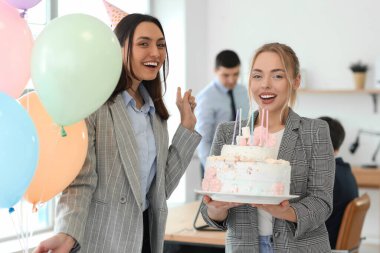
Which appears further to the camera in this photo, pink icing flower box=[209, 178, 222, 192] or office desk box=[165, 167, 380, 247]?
office desk box=[165, 167, 380, 247]

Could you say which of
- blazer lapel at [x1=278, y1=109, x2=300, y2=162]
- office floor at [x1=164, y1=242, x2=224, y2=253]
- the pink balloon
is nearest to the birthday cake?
blazer lapel at [x1=278, y1=109, x2=300, y2=162]

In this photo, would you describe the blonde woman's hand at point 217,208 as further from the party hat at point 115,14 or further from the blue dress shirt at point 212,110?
the blue dress shirt at point 212,110

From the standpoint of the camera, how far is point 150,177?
2229mm

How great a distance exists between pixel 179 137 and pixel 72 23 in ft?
2.15

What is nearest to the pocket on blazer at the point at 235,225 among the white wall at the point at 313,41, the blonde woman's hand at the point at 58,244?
the blonde woman's hand at the point at 58,244

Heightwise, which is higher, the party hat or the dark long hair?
the party hat

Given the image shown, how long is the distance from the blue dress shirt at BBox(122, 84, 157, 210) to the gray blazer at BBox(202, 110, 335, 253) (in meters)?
0.21

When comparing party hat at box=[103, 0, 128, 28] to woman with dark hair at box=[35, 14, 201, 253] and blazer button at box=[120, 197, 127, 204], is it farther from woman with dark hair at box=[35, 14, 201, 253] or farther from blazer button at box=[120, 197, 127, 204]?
blazer button at box=[120, 197, 127, 204]

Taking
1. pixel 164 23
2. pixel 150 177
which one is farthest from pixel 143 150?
pixel 164 23

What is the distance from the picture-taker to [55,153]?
79.7 inches

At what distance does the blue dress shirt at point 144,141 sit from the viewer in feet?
7.18

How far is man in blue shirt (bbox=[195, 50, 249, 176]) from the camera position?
17.9 ft

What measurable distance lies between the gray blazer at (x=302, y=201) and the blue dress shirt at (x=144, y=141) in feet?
0.68

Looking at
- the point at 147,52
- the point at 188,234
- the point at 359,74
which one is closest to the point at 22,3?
the point at 147,52
